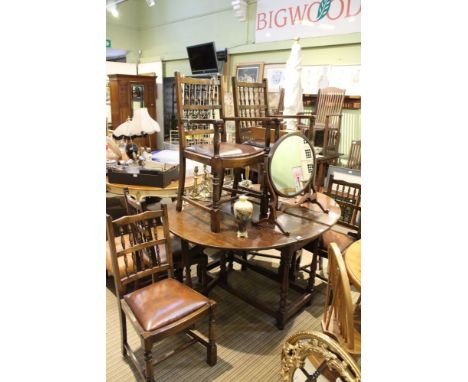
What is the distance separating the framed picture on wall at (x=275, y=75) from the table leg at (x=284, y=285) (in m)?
3.82

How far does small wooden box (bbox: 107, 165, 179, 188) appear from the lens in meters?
2.98

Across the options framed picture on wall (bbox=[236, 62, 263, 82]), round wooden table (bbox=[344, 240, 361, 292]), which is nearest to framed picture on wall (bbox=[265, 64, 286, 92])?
framed picture on wall (bbox=[236, 62, 263, 82])

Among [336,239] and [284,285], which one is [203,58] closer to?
[336,239]

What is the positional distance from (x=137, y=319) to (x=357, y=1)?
4.63 m

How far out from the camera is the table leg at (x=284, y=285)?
6.58ft

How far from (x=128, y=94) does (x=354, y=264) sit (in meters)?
6.97

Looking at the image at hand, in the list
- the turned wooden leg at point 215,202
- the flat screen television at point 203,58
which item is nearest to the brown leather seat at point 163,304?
the turned wooden leg at point 215,202

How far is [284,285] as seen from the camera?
82.0 inches

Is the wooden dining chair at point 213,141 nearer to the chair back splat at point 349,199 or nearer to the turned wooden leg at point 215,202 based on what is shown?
the turned wooden leg at point 215,202

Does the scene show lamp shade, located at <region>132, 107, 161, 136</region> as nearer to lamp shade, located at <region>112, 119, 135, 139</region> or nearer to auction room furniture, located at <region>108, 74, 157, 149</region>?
lamp shade, located at <region>112, 119, 135, 139</region>

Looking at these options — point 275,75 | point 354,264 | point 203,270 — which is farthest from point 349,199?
point 275,75

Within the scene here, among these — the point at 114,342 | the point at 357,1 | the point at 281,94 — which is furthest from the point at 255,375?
the point at 357,1

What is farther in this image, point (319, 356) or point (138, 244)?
point (138, 244)
